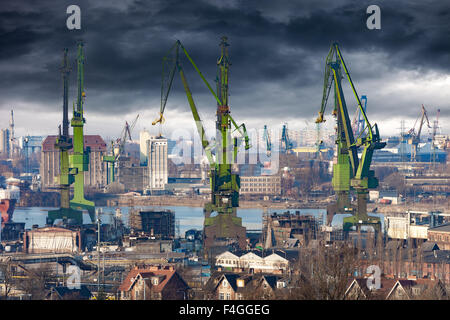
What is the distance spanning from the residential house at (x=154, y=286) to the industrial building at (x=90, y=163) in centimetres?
2928

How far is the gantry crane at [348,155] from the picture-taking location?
1584 centimetres

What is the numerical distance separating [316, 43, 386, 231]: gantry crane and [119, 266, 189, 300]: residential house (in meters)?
7.54

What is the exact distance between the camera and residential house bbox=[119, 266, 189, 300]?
26.9 ft

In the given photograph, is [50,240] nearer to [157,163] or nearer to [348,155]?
[348,155]

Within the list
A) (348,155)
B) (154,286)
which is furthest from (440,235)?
(154,286)

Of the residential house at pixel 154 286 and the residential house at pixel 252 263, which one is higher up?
the residential house at pixel 154 286

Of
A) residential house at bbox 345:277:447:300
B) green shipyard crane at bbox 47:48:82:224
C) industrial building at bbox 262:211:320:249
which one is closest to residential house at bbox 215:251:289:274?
residential house at bbox 345:277:447:300

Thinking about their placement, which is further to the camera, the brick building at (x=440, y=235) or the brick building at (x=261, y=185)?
the brick building at (x=261, y=185)

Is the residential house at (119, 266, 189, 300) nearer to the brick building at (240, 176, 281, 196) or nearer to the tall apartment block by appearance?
the brick building at (240, 176, 281, 196)

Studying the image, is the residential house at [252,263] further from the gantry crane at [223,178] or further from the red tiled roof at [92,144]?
the red tiled roof at [92,144]

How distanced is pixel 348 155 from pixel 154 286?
367 inches

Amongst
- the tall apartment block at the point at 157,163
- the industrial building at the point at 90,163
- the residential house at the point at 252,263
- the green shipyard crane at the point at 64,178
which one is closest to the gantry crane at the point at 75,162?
the green shipyard crane at the point at 64,178

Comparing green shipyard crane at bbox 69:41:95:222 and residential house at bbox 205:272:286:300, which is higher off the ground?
green shipyard crane at bbox 69:41:95:222
